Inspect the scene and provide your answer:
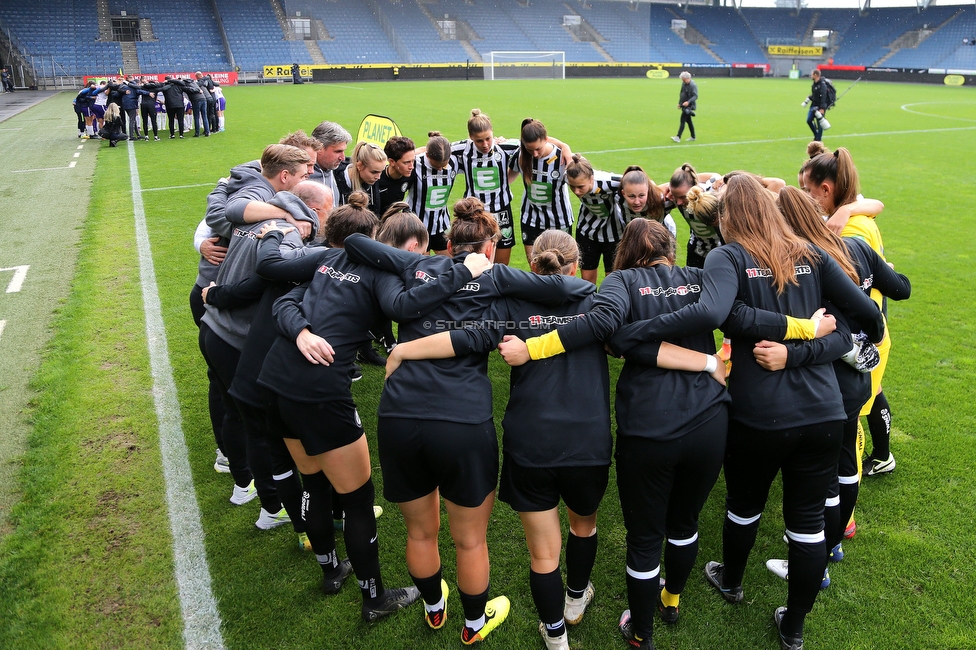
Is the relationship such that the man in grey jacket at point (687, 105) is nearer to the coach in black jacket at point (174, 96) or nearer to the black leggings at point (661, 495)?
the coach in black jacket at point (174, 96)

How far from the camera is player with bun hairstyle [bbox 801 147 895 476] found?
379 centimetres

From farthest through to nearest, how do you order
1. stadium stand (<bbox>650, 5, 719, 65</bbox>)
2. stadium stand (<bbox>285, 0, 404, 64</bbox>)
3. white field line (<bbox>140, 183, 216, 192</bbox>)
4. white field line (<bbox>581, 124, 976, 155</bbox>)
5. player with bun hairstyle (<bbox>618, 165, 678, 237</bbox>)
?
stadium stand (<bbox>650, 5, 719, 65</bbox>), stadium stand (<bbox>285, 0, 404, 64</bbox>), white field line (<bbox>581, 124, 976, 155</bbox>), white field line (<bbox>140, 183, 216, 192</bbox>), player with bun hairstyle (<bbox>618, 165, 678, 237</bbox>)

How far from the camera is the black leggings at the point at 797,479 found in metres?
2.91

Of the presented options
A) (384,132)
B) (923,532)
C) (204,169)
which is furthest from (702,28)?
(923,532)

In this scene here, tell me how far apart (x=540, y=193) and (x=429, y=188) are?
3.73ft

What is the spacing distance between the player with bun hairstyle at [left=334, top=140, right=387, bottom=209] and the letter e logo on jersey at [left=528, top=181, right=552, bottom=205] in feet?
5.06

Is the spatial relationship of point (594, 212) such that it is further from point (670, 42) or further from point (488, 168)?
point (670, 42)

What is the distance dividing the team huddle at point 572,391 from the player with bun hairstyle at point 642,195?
7.86 feet

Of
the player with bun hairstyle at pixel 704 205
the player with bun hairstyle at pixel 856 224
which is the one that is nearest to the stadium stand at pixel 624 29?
the player with bun hairstyle at pixel 704 205

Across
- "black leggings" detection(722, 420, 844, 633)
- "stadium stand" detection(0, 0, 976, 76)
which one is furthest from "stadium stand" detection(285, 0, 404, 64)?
"black leggings" detection(722, 420, 844, 633)

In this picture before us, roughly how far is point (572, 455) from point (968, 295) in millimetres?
7297

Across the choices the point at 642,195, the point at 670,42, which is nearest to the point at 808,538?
the point at 642,195

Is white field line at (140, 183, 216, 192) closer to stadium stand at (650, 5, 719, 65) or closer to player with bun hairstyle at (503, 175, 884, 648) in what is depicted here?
player with bun hairstyle at (503, 175, 884, 648)

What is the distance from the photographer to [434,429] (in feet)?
9.30
